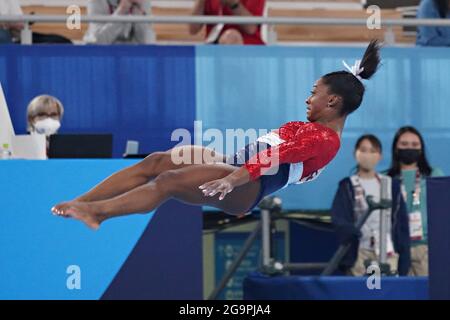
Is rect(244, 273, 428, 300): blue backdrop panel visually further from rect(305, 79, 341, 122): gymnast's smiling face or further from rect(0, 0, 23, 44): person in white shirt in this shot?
rect(0, 0, 23, 44): person in white shirt

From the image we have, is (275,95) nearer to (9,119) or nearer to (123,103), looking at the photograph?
(123,103)

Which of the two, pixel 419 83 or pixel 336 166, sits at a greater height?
pixel 419 83

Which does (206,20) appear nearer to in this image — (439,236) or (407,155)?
(407,155)

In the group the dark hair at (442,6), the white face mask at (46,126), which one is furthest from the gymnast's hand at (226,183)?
the dark hair at (442,6)

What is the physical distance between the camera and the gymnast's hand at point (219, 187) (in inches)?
197

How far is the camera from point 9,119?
253 inches

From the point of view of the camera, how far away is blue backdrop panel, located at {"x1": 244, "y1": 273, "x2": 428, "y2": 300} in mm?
6570

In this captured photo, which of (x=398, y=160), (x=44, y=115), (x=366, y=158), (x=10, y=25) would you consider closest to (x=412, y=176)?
(x=398, y=160)

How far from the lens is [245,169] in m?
5.20
